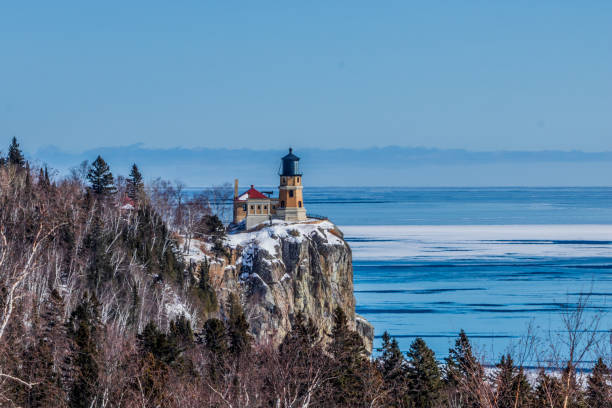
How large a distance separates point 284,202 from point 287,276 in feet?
31.1

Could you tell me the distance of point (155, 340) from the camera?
114ft

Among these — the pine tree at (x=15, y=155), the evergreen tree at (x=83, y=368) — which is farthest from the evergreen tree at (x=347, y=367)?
the pine tree at (x=15, y=155)

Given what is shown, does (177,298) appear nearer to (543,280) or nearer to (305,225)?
(305,225)

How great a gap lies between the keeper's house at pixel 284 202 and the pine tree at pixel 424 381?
38.8 m

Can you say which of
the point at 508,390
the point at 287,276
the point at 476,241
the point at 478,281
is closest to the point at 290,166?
the point at 287,276

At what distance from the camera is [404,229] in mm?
170750

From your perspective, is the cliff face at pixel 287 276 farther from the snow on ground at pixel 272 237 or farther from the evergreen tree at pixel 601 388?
the evergreen tree at pixel 601 388

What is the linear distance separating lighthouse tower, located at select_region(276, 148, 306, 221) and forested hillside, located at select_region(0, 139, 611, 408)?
7.08 meters

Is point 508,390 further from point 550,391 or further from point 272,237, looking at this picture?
point 272,237

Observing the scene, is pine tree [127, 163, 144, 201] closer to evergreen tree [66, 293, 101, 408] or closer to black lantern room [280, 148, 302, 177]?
black lantern room [280, 148, 302, 177]

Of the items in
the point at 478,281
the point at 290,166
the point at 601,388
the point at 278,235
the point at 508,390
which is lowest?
the point at 478,281

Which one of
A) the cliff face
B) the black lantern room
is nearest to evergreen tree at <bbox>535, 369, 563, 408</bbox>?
the cliff face

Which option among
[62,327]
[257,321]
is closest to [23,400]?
[62,327]

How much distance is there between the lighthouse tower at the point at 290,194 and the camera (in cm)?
7456
